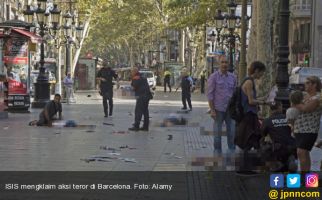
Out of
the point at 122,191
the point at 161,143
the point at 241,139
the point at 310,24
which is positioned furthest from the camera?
the point at 310,24

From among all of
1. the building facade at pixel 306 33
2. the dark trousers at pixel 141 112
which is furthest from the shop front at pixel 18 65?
the building facade at pixel 306 33

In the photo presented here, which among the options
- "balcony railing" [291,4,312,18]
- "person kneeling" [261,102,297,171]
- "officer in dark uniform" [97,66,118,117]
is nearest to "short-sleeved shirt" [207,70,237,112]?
"person kneeling" [261,102,297,171]

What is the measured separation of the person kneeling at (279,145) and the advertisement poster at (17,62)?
15509 millimetres

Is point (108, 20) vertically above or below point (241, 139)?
above

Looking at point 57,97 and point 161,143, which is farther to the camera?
point 57,97

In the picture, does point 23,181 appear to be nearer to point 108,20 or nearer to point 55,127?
point 55,127

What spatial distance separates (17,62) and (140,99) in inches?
306

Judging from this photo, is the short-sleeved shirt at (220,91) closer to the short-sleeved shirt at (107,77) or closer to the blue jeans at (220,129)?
the blue jeans at (220,129)

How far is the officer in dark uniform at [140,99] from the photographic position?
692 inches

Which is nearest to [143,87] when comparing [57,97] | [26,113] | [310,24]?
[57,97]

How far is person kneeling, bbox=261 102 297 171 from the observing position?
957 cm

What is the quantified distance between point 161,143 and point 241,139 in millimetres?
4905

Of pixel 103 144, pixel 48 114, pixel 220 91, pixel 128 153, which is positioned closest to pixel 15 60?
pixel 48 114

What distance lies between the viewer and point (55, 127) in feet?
58.8
